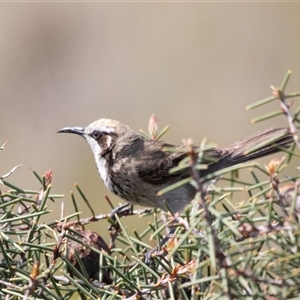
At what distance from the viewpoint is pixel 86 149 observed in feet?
38.2

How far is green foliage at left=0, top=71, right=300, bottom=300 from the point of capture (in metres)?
2.04

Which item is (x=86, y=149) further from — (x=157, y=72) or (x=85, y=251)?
(x=85, y=251)

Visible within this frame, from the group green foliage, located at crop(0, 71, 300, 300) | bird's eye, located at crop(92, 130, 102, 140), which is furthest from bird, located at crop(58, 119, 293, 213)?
green foliage, located at crop(0, 71, 300, 300)

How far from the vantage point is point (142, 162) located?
16.7 ft

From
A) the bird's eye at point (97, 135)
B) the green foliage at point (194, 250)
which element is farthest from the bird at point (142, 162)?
the green foliage at point (194, 250)

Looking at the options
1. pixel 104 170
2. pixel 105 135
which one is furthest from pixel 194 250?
pixel 105 135

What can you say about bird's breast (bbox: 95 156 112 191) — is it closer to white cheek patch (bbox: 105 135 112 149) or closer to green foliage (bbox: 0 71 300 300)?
white cheek patch (bbox: 105 135 112 149)

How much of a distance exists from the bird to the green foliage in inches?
57.7

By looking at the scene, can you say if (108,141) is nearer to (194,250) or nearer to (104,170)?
(104,170)

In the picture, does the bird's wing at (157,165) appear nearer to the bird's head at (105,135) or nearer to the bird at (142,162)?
the bird at (142,162)

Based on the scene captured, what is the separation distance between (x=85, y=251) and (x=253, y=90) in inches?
382

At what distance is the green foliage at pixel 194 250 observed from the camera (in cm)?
204

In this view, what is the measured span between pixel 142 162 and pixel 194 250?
92.0 inches

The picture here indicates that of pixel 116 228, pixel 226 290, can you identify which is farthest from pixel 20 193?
pixel 226 290
